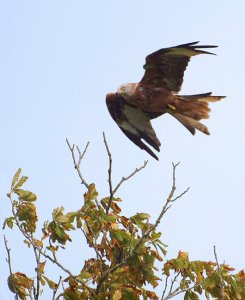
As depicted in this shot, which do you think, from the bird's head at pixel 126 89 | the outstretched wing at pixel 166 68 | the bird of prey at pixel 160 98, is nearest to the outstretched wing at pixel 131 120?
the bird of prey at pixel 160 98

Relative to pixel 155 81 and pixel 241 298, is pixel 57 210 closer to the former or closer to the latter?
pixel 241 298

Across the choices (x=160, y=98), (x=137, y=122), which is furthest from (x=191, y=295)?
(x=137, y=122)

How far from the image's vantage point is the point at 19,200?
5.34 meters

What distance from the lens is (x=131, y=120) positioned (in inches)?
382

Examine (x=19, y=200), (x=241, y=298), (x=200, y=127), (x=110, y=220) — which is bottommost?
(x=241, y=298)

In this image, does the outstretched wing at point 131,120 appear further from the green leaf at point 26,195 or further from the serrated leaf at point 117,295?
the serrated leaf at point 117,295

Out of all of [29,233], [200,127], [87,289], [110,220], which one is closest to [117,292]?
[87,289]

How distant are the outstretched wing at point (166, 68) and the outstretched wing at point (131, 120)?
0.48m

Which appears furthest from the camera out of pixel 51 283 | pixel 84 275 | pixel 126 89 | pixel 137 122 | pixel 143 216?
pixel 137 122

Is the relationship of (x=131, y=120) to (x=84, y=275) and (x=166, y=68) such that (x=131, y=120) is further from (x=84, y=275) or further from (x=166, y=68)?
(x=84, y=275)

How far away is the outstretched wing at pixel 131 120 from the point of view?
9531 millimetres

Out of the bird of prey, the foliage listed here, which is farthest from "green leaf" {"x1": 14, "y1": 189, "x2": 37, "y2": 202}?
the bird of prey

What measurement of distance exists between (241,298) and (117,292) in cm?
112

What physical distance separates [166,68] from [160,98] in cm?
48
